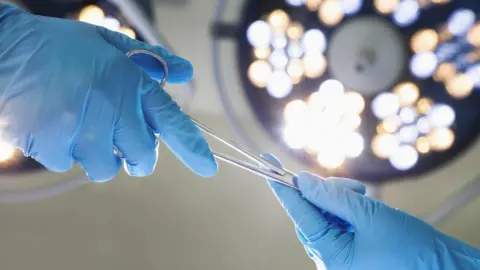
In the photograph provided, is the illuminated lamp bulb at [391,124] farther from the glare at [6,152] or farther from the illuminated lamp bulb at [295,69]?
the glare at [6,152]

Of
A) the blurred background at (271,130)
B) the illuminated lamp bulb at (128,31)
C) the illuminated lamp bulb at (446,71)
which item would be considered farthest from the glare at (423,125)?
the illuminated lamp bulb at (128,31)

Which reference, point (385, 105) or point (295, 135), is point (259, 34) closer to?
point (295, 135)

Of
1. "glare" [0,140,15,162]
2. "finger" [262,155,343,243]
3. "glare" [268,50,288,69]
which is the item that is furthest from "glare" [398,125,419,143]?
"glare" [0,140,15,162]

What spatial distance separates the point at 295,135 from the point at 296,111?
0.06m

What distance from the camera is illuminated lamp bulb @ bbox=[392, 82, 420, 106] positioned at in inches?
49.6

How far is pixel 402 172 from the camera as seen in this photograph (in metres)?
1.29

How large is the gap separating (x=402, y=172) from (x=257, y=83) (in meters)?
0.47

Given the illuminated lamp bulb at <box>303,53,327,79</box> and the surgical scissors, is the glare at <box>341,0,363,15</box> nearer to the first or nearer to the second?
the illuminated lamp bulb at <box>303,53,327,79</box>

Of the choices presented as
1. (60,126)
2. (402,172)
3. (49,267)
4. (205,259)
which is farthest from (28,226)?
(402,172)

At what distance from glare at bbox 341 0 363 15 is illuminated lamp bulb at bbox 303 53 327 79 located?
0.14 meters

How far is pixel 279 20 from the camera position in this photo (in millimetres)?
1261

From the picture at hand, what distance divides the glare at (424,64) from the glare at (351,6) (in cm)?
20

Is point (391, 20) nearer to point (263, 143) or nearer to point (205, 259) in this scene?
point (263, 143)

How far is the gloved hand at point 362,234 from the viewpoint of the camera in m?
0.86
